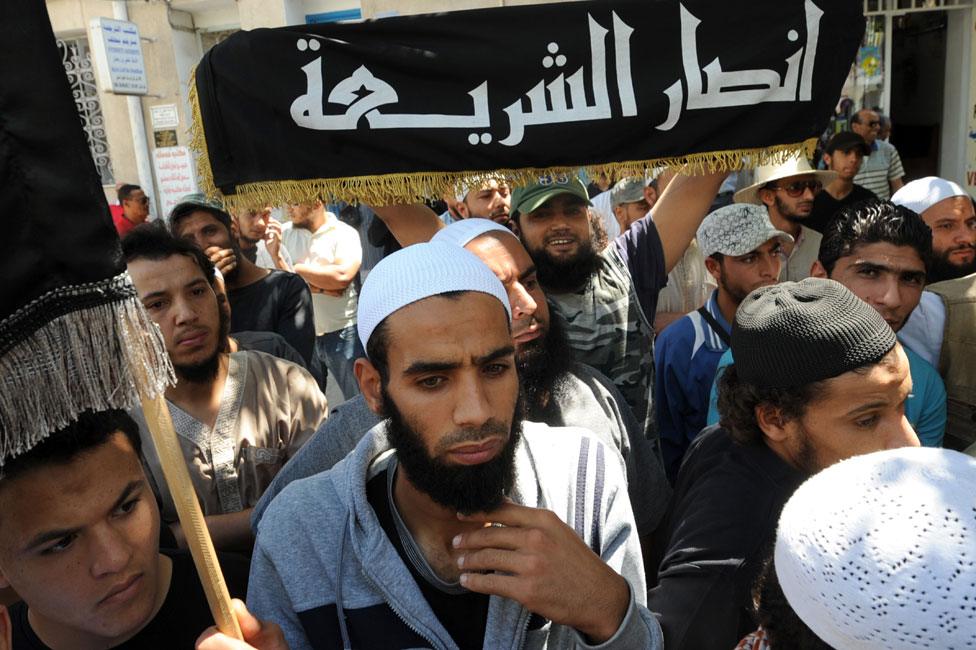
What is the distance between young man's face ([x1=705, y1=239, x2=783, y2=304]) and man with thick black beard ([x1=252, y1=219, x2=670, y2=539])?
3.51 feet

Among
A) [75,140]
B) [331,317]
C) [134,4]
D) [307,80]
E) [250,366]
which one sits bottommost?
[331,317]

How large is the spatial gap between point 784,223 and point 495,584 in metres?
4.09

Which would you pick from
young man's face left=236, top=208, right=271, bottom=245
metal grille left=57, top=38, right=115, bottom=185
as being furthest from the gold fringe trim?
metal grille left=57, top=38, right=115, bottom=185

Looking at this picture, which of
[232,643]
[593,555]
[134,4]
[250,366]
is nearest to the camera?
[232,643]

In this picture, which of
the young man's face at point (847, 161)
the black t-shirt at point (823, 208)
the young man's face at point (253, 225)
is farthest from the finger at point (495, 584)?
the young man's face at point (847, 161)

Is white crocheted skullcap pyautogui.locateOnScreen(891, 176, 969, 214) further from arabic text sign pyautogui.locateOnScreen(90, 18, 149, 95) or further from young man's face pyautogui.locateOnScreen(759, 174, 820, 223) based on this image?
arabic text sign pyautogui.locateOnScreen(90, 18, 149, 95)

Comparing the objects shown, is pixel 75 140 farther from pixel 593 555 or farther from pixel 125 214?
pixel 125 214

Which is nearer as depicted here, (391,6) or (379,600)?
(379,600)

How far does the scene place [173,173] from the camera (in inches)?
464

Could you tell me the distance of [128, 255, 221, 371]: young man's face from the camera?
2.80m

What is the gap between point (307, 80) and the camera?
258 centimetres

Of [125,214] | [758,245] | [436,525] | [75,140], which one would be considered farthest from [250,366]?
[125,214]

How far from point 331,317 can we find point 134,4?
1004 cm

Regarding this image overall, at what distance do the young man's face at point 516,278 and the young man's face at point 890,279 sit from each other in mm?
1178
